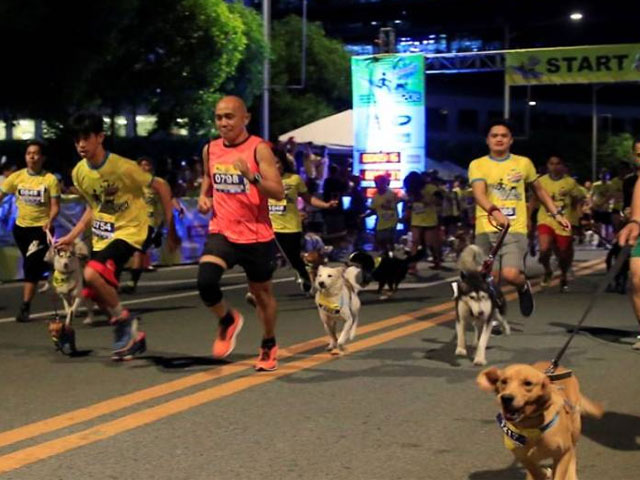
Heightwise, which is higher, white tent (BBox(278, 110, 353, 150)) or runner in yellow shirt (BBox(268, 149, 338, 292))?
white tent (BBox(278, 110, 353, 150))

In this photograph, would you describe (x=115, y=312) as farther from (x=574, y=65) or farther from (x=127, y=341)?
(x=574, y=65)

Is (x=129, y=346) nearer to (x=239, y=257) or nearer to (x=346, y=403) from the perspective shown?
(x=239, y=257)

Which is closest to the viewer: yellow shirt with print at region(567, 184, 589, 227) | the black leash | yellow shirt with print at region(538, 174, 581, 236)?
the black leash

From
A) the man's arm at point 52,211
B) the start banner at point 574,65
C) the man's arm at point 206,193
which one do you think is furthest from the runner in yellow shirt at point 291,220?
the start banner at point 574,65

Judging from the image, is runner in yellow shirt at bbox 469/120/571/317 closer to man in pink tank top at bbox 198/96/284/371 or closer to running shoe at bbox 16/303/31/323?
man in pink tank top at bbox 198/96/284/371

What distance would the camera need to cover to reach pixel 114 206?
8469mm

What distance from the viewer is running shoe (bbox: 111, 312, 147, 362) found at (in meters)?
8.45

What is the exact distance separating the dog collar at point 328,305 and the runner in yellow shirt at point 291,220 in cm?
332

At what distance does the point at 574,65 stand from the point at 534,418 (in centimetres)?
2438

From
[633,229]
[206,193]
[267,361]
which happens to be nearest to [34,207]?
[206,193]

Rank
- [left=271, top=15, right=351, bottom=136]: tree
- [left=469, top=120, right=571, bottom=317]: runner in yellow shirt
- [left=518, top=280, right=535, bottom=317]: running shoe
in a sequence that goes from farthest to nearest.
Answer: [left=271, top=15, right=351, bottom=136]: tree → [left=518, top=280, right=535, bottom=317]: running shoe → [left=469, top=120, right=571, bottom=317]: runner in yellow shirt

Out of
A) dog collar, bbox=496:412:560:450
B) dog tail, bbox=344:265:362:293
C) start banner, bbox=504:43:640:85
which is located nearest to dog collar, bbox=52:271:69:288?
dog tail, bbox=344:265:362:293

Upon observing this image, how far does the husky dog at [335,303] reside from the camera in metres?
8.84

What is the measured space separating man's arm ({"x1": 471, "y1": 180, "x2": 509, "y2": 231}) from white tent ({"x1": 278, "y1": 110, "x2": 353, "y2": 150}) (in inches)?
783
